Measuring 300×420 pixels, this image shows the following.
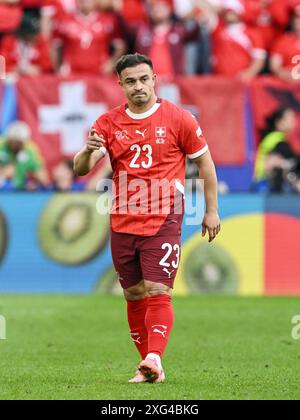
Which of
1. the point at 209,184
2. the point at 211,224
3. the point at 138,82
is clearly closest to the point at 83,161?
the point at 138,82

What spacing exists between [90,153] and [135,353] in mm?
2622

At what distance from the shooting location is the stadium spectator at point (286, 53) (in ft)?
55.5

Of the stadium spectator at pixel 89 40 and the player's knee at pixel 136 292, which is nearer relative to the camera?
the player's knee at pixel 136 292

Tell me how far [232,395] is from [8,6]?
11.7 metres

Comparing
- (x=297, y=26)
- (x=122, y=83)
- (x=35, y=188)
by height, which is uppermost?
(x=297, y=26)

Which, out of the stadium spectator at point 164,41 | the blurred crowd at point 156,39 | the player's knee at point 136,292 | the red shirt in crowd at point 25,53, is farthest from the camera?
the red shirt in crowd at point 25,53

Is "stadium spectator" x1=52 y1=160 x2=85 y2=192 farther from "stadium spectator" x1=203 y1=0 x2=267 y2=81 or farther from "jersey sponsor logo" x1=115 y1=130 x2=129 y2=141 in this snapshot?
"jersey sponsor logo" x1=115 y1=130 x2=129 y2=141

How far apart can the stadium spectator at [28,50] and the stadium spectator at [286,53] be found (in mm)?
3551

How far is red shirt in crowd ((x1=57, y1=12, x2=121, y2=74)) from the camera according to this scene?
16969 millimetres

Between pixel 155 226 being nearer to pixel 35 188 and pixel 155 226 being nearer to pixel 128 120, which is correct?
pixel 128 120

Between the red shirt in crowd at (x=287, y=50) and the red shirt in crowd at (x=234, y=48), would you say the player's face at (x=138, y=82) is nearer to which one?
the red shirt in crowd at (x=234, y=48)

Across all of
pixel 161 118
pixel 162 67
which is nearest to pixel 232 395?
pixel 161 118

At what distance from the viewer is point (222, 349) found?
10.1m

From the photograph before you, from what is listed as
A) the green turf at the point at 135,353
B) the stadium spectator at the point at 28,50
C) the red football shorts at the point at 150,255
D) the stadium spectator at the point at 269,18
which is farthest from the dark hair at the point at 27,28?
the red football shorts at the point at 150,255
